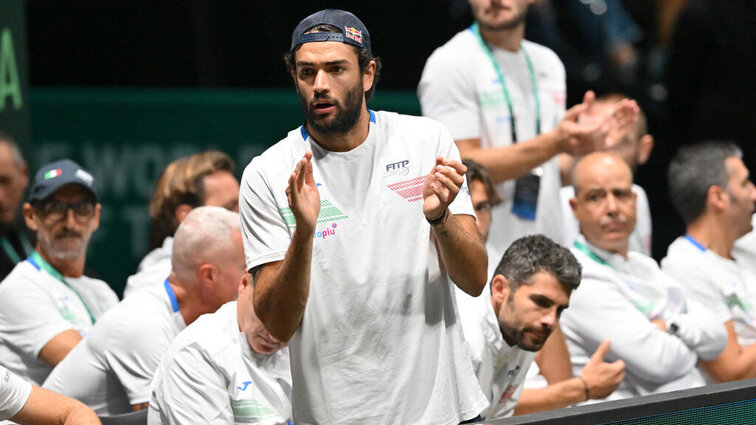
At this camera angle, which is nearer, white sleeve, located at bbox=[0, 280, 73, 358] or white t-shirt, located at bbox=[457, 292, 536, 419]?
white t-shirt, located at bbox=[457, 292, 536, 419]

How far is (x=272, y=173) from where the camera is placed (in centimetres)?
312

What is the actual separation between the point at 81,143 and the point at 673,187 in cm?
411

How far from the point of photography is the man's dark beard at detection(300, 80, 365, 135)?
307 centimetres

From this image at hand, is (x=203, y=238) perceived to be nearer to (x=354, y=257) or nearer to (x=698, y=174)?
(x=354, y=257)

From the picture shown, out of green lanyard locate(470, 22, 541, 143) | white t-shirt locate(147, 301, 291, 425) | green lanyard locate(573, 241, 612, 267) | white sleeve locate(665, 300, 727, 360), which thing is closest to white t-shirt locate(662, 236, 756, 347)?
white sleeve locate(665, 300, 727, 360)

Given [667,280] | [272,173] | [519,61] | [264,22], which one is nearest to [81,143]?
[264,22]

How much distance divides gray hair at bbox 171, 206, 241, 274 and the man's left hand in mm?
1393

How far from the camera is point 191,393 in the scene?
3572mm

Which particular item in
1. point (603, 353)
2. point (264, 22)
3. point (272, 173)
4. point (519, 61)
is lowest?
point (603, 353)

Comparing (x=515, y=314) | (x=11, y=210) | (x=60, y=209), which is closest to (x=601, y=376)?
(x=515, y=314)

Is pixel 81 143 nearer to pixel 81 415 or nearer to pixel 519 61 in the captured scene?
pixel 519 61

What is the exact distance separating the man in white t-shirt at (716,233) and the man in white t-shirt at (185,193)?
1.98 m

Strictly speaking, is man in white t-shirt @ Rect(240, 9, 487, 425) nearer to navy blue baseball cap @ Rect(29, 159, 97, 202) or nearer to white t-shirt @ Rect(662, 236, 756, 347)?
navy blue baseball cap @ Rect(29, 159, 97, 202)

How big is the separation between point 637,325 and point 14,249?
283 cm
